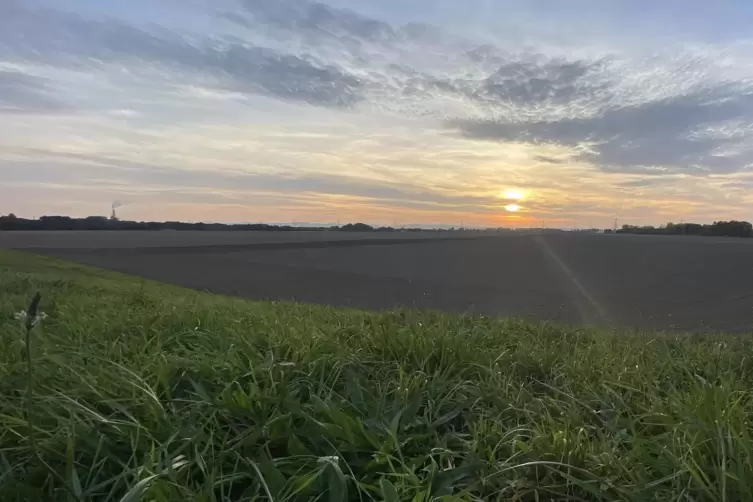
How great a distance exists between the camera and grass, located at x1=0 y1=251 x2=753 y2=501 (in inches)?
84.9

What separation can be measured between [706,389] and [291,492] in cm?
197

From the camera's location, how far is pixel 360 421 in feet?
8.13

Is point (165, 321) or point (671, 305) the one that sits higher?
point (165, 321)

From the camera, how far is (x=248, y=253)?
37.0 meters

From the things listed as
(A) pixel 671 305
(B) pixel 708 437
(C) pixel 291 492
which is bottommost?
(A) pixel 671 305

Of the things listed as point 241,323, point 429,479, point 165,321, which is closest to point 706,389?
point 429,479

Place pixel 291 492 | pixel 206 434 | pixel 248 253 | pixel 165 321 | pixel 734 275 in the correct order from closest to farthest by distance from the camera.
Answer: pixel 291 492
pixel 206 434
pixel 165 321
pixel 734 275
pixel 248 253

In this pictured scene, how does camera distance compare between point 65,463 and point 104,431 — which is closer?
point 65,463

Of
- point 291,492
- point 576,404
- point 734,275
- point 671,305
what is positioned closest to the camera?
point 291,492

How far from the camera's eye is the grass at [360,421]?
2.16 m

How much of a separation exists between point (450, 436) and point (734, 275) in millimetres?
25795

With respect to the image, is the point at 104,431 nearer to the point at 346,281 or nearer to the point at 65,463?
the point at 65,463

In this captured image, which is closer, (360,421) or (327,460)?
(327,460)

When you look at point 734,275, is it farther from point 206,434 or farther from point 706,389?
point 206,434
